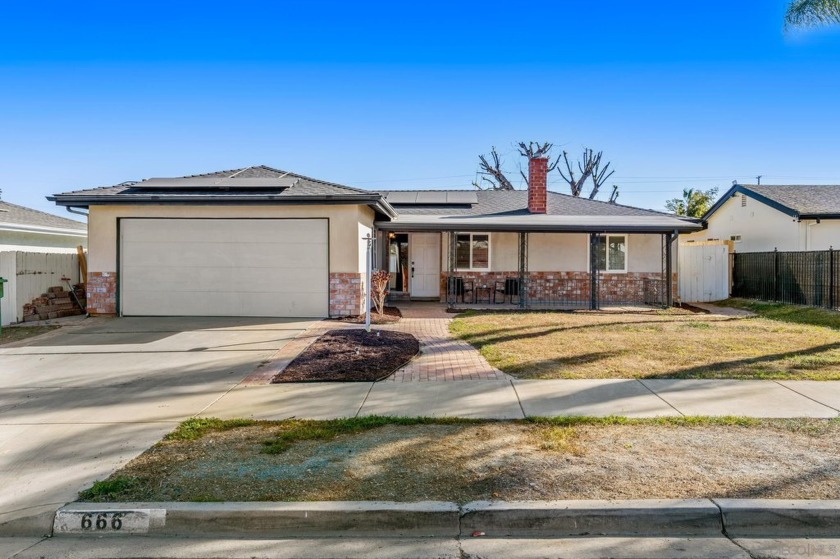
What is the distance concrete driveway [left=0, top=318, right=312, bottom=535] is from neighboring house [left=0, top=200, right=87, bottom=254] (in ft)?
14.2

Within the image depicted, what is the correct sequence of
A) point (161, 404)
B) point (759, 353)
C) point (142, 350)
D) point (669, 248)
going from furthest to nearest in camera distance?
point (669, 248)
point (142, 350)
point (759, 353)
point (161, 404)

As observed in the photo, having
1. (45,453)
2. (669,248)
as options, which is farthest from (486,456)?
(669,248)

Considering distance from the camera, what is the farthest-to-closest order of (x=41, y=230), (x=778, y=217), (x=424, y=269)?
(x=778, y=217), (x=424, y=269), (x=41, y=230)

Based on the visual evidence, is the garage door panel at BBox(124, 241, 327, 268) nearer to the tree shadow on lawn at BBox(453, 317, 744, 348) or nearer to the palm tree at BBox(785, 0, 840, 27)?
the tree shadow on lawn at BBox(453, 317, 744, 348)

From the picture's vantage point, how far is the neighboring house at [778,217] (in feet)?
61.5

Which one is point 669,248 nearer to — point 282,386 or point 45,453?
point 282,386

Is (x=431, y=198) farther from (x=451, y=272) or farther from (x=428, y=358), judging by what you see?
(x=428, y=358)

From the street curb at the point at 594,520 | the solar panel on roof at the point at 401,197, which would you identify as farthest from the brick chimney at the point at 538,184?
the street curb at the point at 594,520

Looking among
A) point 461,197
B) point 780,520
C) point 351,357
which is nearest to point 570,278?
point 461,197

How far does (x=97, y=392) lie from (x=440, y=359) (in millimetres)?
4815

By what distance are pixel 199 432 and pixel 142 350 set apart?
16.4ft

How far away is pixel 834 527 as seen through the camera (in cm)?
360

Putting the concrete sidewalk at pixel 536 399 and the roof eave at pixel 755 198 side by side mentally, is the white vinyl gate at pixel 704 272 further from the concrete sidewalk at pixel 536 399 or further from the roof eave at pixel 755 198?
the concrete sidewalk at pixel 536 399

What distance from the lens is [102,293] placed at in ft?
45.1
